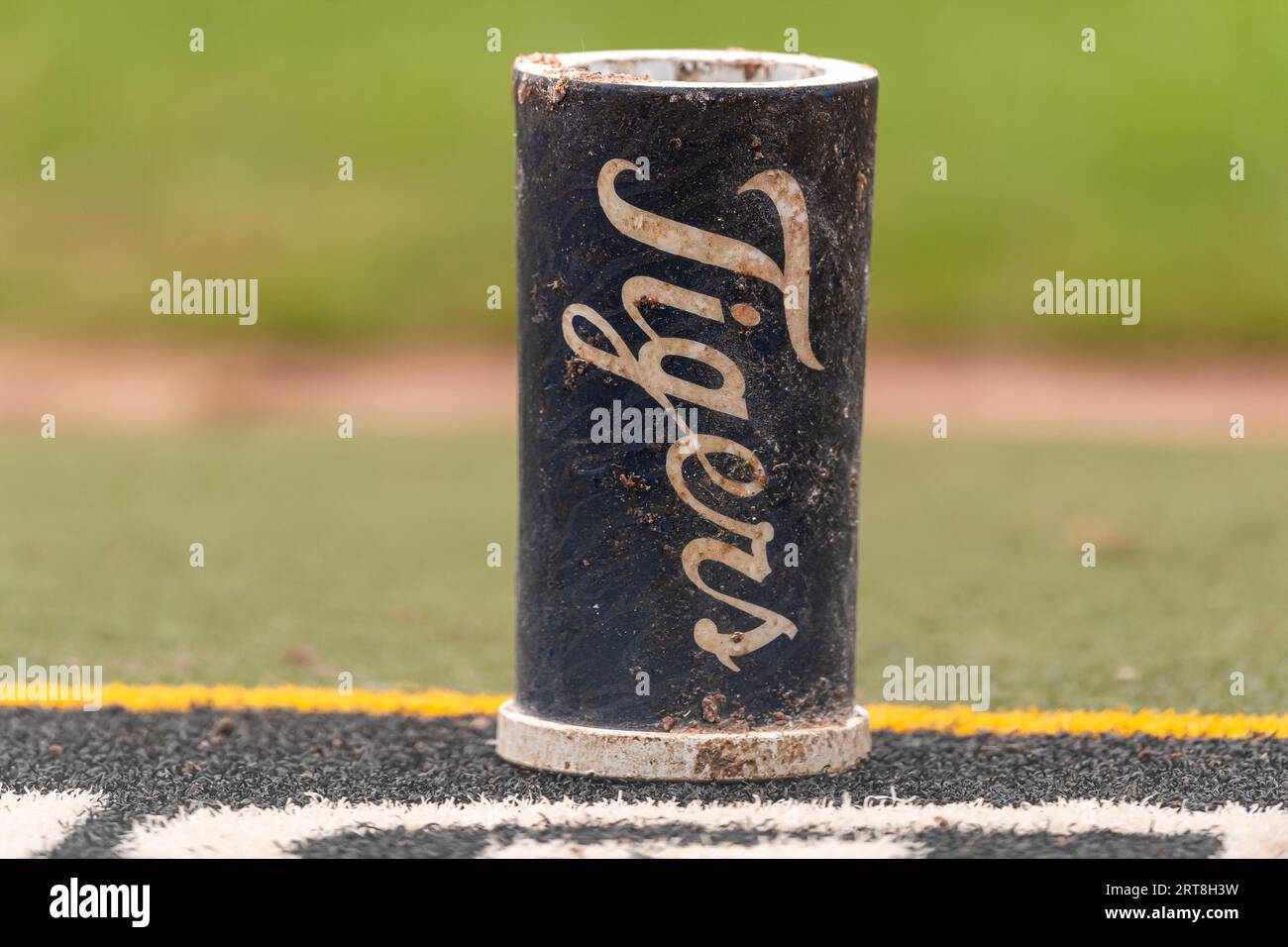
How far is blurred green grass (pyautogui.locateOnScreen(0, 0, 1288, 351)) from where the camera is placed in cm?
1582

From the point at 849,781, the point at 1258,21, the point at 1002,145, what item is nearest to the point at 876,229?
the point at 1002,145

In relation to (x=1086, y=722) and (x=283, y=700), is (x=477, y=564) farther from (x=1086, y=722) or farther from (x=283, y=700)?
(x=1086, y=722)

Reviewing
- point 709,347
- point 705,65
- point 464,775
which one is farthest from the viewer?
point 705,65

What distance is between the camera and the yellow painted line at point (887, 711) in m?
5.58

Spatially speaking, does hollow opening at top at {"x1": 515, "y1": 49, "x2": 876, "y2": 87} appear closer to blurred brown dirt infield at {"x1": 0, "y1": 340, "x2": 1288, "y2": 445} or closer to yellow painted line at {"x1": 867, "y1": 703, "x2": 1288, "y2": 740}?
yellow painted line at {"x1": 867, "y1": 703, "x2": 1288, "y2": 740}

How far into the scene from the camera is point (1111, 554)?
8.70 metres

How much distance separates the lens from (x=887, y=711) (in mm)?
5977

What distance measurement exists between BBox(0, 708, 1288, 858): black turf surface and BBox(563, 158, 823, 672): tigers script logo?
0.49m

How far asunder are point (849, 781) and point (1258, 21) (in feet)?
47.8

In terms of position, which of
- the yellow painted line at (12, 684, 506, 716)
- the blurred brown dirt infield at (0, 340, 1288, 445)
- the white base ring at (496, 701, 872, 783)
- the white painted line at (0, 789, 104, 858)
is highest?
the blurred brown dirt infield at (0, 340, 1288, 445)

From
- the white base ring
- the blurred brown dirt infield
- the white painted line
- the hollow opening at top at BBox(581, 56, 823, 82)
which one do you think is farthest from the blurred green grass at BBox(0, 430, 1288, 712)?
the hollow opening at top at BBox(581, 56, 823, 82)

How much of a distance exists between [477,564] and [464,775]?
3734mm

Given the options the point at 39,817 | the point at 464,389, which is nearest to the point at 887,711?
the point at 39,817
